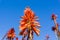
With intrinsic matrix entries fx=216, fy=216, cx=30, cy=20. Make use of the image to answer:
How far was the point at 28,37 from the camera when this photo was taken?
41.1m

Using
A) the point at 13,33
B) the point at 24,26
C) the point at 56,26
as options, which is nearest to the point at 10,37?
the point at 13,33

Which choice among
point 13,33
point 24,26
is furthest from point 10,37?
point 24,26

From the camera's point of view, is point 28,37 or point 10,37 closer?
point 28,37

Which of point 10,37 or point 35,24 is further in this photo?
point 10,37

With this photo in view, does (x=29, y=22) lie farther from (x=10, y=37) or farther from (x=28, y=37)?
(x=10, y=37)

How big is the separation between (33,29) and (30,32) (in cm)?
86

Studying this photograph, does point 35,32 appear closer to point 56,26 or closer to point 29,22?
point 29,22

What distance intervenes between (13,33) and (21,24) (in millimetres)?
15669

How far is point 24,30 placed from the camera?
42.5m

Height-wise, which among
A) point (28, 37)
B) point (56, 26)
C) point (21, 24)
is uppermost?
point (56, 26)

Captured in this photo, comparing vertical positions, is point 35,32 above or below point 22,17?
below

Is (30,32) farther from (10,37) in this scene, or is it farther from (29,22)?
(10,37)

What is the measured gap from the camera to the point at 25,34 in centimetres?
4156

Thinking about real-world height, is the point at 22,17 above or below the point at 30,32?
above
